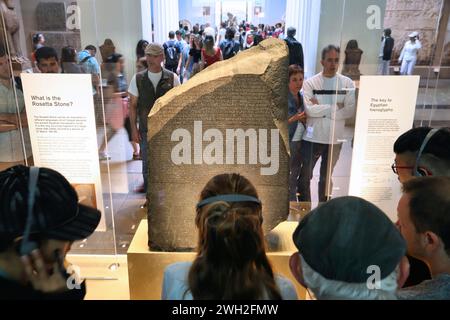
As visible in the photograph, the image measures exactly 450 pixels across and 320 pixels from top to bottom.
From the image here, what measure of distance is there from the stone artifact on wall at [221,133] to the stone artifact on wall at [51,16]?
0.81 meters

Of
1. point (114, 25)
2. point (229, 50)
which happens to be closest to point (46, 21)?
point (114, 25)

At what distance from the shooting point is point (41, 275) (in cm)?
107

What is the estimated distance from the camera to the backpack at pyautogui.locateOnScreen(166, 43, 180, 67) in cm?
469

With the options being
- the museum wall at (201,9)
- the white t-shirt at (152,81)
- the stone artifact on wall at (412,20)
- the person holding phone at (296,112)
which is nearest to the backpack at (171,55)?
the museum wall at (201,9)

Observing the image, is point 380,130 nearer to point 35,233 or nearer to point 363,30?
point 363,30

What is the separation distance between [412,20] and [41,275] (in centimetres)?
241

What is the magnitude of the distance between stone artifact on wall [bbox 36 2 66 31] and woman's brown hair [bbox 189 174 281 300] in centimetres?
161

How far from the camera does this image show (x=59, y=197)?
3.61 feet

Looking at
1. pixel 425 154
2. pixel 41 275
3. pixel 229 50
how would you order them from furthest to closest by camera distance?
pixel 229 50
pixel 425 154
pixel 41 275

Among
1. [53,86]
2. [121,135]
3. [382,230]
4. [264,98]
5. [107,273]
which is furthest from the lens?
[121,135]

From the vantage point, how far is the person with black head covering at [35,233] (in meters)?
1.03
